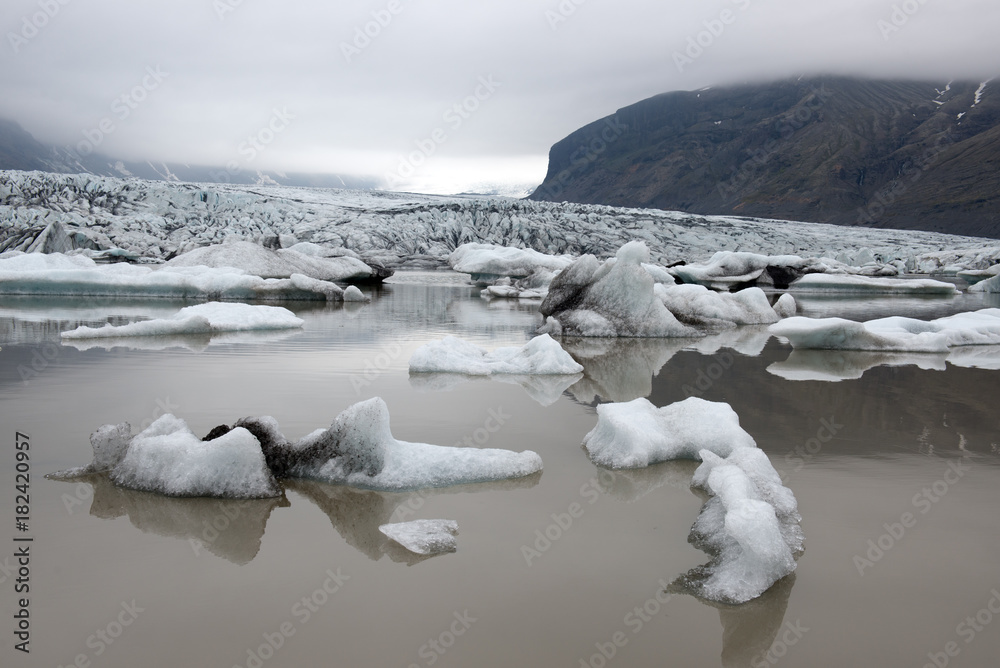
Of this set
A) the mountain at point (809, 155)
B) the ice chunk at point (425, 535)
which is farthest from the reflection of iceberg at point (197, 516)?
the mountain at point (809, 155)

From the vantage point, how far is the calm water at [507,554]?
5.09 ft

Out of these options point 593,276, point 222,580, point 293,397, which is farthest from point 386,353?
point 222,580

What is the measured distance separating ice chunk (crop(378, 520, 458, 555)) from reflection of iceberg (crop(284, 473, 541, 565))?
0.02 metres

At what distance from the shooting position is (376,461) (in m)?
2.52

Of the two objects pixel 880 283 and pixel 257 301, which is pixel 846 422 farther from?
pixel 880 283

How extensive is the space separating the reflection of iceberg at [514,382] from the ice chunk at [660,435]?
993mm

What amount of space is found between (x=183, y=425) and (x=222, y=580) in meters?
1.06

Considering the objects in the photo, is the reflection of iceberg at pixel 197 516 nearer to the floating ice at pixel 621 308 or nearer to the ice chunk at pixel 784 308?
the floating ice at pixel 621 308

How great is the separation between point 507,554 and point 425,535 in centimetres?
24

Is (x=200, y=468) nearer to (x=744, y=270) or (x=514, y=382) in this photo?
(x=514, y=382)

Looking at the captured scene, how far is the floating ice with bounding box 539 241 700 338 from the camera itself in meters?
7.11

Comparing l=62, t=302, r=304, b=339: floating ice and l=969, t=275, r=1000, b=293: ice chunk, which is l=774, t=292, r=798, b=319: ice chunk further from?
l=969, t=275, r=1000, b=293: ice chunk

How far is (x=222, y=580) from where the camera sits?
180cm

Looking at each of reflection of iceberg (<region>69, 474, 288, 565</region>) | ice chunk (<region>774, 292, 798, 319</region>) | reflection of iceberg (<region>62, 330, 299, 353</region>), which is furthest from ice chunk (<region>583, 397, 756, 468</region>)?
ice chunk (<region>774, 292, 798, 319</region>)
